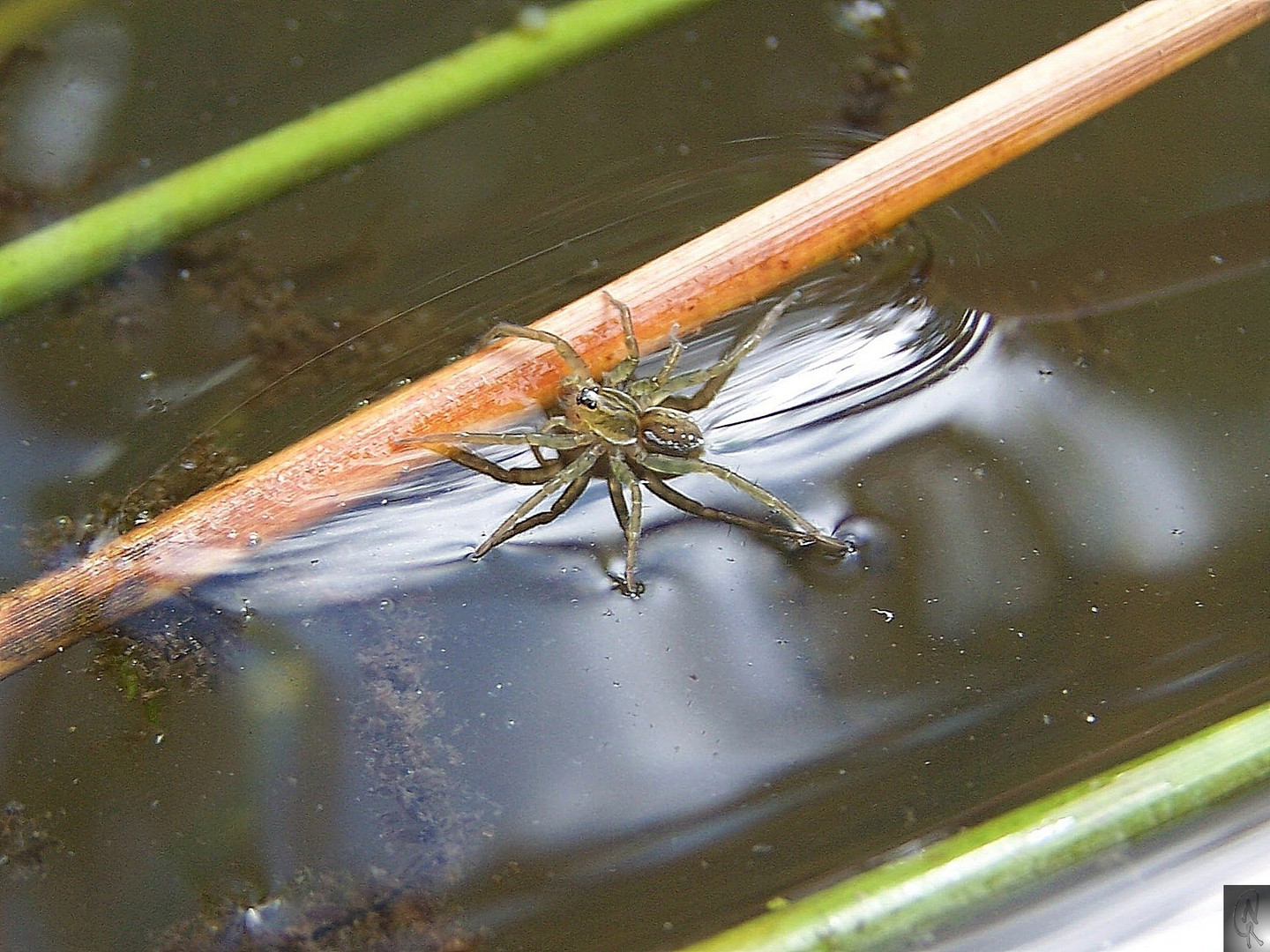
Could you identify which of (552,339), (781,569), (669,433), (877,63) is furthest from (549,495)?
(877,63)

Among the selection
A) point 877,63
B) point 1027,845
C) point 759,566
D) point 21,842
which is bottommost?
point 1027,845

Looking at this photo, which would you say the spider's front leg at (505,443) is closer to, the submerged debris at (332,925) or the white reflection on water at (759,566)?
the white reflection on water at (759,566)

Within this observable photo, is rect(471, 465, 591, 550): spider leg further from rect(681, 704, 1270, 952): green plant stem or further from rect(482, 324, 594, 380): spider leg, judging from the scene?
rect(681, 704, 1270, 952): green plant stem

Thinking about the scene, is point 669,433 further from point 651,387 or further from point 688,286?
point 688,286

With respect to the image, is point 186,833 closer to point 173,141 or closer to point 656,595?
point 656,595

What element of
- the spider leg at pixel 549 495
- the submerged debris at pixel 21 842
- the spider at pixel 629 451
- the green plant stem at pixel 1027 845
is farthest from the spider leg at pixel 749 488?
the submerged debris at pixel 21 842

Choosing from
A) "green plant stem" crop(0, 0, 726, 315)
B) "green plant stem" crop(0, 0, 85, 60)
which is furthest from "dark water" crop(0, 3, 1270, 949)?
"green plant stem" crop(0, 0, 726, 315)
